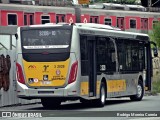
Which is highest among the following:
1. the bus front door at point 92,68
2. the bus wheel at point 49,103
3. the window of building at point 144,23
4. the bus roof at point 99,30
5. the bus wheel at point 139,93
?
the bus roof at point 99,30

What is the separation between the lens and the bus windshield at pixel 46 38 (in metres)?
21.0

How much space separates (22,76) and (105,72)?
3511mm

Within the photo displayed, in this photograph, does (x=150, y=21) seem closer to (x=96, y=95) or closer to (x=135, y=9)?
(x=135, y=9)

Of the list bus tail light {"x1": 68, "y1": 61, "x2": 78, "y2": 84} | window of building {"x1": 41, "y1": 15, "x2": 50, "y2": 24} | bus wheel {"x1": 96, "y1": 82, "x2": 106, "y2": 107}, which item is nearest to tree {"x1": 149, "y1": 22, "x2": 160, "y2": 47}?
window of building {"x1": 41, "y1": 15, "x2": 50, "y2": 24}

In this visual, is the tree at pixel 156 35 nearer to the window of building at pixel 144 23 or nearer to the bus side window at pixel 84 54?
the window of building at pixel 144 23

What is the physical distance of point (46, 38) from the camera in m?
21.1

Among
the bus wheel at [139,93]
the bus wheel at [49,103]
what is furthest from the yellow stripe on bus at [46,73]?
the bus wheel at [139,93]

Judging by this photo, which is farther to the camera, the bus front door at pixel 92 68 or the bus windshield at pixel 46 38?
the bus front door at pixel 92 68

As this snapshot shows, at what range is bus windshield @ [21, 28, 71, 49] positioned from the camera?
20953 mm

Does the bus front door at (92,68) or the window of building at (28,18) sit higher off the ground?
the bus front door at (92,68)

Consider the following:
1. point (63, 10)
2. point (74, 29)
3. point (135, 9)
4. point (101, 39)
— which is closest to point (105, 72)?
point (101, 39)

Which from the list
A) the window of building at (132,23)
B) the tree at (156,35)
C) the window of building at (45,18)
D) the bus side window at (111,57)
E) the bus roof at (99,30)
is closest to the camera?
the bus roof at (99,30)

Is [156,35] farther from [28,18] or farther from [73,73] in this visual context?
[73,73]

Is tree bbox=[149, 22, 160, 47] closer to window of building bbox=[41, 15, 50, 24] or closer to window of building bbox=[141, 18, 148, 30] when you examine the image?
window of building bbox=[141, 18, 148, 30]
